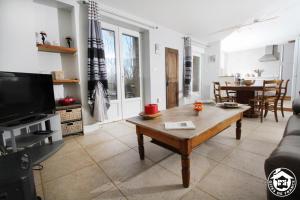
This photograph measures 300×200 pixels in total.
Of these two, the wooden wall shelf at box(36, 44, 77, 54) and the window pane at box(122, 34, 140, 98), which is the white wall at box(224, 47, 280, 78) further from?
the wooden wall shelf at box(36, 44, 77, 54)

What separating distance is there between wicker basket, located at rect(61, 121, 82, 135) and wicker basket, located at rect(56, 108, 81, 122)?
9cm

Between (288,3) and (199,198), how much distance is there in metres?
4.46

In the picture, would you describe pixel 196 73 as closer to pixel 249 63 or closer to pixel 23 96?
pixel 249 63

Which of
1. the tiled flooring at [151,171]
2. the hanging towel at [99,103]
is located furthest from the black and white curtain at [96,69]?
the tiled flooring at [151,171]

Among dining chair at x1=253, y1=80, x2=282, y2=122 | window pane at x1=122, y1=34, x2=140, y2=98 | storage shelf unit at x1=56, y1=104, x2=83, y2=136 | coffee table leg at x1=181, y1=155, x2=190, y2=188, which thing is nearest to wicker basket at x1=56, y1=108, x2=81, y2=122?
storage shelf unit at x1=56, y1=104, x2=83, y2=136

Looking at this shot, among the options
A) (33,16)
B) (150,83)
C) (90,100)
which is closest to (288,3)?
(150,83)

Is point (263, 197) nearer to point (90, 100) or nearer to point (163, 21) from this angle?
point (90, 100)

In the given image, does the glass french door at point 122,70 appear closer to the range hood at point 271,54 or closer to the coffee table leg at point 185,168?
the coffee table leg at point 185,168

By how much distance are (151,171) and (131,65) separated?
2797 millimetres

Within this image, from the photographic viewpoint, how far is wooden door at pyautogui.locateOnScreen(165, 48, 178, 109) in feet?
14.3

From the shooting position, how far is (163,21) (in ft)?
12.4

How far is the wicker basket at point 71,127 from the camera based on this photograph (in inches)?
97.3

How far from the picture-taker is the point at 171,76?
4.49 meters

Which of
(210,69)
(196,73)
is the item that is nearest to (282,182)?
(196,73)
